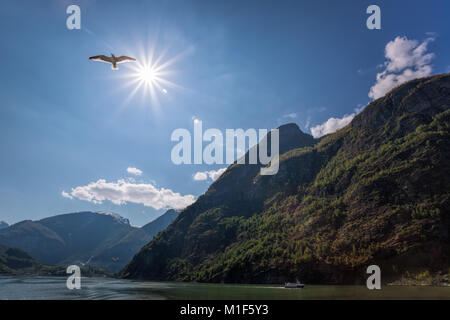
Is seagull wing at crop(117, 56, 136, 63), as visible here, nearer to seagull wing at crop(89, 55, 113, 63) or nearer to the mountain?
seagull wing at crop(89, 55, 113, 63)


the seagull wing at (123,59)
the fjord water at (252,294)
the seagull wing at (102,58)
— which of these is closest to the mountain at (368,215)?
the fjord water at (252,294)

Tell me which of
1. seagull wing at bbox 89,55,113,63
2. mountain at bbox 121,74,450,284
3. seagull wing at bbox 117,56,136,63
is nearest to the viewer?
seagull wing at bbox 89,55,113,63

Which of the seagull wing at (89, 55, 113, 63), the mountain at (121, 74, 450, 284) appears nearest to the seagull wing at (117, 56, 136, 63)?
the seagull wing at (89, 55, 113, 63)

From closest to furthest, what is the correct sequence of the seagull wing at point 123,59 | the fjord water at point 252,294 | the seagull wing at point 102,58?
1. the seagull wing at point 102,58
2. the seagull wing at point 123,59
3. the fjord water at point 252,294

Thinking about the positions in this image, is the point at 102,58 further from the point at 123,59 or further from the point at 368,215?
the point at 368,215

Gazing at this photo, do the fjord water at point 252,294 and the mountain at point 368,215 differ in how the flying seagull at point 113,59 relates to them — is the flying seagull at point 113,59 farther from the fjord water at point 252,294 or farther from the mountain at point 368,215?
the mountain at point 368,215

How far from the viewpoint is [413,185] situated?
111m

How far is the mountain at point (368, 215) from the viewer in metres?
95.1

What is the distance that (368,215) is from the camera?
11719cm

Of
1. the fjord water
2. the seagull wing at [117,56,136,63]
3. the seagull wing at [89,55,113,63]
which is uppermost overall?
the seagull wing at [117,56,136,63]

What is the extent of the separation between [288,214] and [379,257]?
Result: 8563 centimetres

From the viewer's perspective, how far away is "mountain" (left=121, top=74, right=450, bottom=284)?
95125 millimetres
